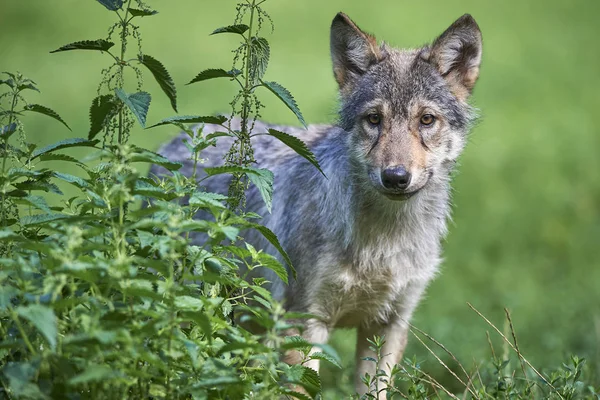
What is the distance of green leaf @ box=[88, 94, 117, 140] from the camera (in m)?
3.46

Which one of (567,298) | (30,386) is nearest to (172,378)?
(30,386)

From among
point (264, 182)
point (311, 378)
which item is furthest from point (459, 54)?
point (311, 378)

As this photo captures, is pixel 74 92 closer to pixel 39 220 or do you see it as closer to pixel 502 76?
pixel 502 76

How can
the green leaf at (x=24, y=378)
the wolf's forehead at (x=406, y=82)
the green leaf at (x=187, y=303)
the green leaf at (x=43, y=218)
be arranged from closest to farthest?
the green leaf at (x=24, y=378) → the green leaf at (x=187, y=303) → the green leaf at (x=43, y=218) → the wolf's forehead at (x=406, y=82)

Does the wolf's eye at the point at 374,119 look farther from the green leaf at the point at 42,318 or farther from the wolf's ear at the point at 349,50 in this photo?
the green leaf at the point at 42,318

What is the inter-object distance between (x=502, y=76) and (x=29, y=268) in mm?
11431

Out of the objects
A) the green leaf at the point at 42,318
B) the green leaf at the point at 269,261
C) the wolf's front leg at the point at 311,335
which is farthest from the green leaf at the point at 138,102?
the wolf's front leg at the point at 311,335

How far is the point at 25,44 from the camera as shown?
1359 cm

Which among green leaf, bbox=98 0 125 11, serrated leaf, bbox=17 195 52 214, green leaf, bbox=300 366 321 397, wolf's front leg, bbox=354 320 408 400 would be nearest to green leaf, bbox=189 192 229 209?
serrated leaf, bbox=17 195 52 214

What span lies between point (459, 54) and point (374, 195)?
91 cm

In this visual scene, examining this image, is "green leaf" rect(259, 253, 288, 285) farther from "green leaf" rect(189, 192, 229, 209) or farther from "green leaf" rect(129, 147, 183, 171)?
"green leaf" rect(129, 147, 183, 171)

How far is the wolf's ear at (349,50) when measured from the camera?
16.0 ft

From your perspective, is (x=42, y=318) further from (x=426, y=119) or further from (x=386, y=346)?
(x=386, y=346)

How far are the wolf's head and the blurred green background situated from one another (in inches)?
15.5
